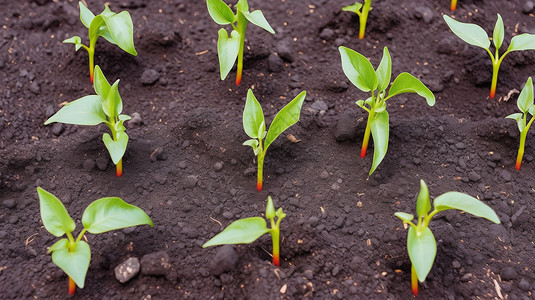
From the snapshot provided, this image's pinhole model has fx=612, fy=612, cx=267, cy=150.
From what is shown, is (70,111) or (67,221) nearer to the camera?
(67,221)

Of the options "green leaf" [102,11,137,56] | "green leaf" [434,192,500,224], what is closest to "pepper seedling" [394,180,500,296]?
"green leaf" [434,192,500,224]

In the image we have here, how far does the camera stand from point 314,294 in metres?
2.11

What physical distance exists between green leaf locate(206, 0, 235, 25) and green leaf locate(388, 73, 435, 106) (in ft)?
2.66

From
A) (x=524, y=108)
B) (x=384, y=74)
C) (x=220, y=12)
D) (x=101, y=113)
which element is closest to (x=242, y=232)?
(x=101, y=113)

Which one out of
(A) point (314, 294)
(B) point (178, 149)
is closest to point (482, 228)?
(A) point (314, 294)

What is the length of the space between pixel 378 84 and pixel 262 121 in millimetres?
492

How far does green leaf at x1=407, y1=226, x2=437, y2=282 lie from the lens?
6.08 feet

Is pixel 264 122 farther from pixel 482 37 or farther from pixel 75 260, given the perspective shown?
pixel 482 37

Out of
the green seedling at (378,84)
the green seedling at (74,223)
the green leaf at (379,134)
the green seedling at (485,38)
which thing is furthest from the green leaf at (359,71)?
the green seedling at (74,223)

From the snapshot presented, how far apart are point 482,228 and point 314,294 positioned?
74cm

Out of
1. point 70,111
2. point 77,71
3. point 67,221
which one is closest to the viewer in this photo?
point 67,221

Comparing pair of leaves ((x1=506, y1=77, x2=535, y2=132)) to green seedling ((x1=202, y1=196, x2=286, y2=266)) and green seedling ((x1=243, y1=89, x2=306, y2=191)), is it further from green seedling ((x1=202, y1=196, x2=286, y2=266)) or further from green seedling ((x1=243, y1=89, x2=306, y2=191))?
green seedling ((x1=202, y1=196, x2=286, y2=266))

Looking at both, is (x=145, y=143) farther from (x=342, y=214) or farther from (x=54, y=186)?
(x=342, y=214)

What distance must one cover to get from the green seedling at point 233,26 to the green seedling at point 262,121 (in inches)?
9.0
